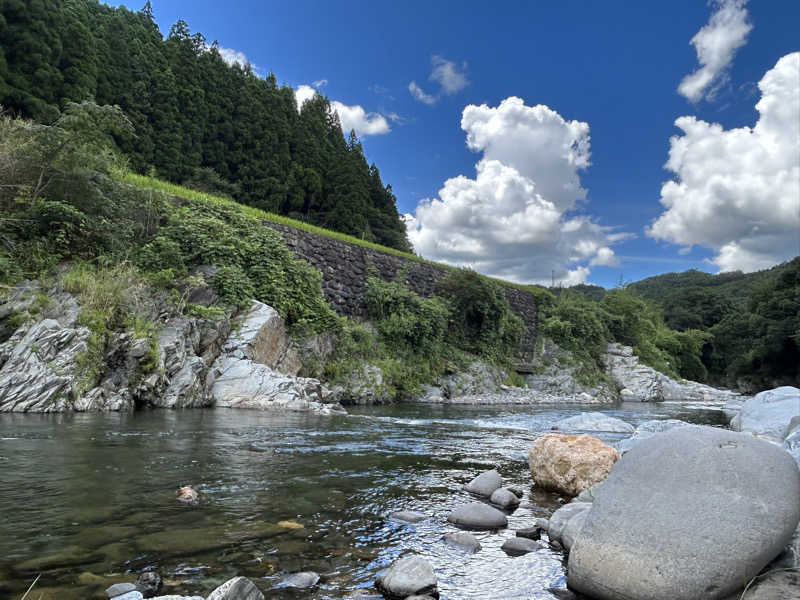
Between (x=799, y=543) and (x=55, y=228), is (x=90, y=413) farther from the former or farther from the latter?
(x=799, y=543)

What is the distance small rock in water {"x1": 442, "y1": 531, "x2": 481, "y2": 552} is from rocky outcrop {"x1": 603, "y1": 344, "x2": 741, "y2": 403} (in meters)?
24.7

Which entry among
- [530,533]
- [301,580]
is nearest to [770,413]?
[530,533]

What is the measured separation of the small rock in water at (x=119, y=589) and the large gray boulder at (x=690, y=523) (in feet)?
7.46

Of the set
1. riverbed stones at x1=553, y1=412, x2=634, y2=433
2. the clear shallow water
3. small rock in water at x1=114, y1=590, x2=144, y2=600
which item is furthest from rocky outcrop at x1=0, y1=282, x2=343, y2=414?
small rock in water at x1=114, y1=590, x2=144, y2=600

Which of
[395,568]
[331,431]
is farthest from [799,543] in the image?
[331,431]

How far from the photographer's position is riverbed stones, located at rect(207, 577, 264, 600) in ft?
6.72

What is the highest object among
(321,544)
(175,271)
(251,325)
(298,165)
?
(298,165)

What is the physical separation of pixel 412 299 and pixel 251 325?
885 cm

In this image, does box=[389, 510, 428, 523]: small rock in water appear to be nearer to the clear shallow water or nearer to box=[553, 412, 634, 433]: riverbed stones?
the clear shallow water

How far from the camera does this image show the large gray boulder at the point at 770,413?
6695 millimetres

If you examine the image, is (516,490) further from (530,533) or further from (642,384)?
(642,384)

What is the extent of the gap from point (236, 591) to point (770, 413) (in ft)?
27.5

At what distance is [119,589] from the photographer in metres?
2.18

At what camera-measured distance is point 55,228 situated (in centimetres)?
1002
